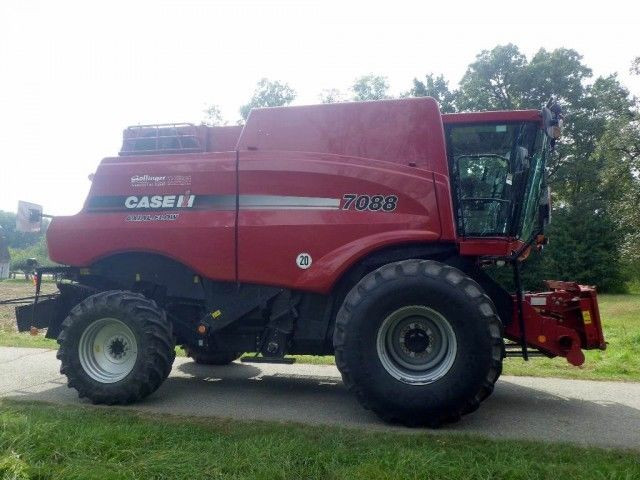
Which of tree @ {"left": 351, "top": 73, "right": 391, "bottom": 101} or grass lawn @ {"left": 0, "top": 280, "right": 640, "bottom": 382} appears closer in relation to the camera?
grass lawn @ {"left": 0, "top": 280, "right": 640, "bottom": 382}

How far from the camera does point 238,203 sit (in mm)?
6188

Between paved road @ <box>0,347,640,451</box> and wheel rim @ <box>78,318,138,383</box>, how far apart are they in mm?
375

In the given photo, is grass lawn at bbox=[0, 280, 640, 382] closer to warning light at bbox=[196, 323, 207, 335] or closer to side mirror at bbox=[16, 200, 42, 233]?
side mirror at bbox=[16, 200, 42, 233]

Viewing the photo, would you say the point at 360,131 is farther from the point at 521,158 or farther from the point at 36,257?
the point at 36,257

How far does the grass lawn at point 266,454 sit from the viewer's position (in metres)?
3.91

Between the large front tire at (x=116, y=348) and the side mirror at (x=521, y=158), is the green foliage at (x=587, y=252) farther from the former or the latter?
the large front tire at (x=116, y=348)

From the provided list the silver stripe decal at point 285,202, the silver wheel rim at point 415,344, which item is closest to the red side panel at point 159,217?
the silver stripe decal at point 285,202

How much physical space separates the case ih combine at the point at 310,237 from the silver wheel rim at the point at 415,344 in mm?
14

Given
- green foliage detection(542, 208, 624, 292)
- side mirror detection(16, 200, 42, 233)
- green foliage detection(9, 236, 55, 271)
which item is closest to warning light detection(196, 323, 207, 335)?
green foliage detection(9, 236, 55, 271)

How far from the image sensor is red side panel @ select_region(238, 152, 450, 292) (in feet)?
18.9

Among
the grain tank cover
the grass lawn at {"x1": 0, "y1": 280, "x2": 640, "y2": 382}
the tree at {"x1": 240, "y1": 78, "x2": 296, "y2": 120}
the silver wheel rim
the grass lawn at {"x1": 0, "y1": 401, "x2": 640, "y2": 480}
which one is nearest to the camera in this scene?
the grass lawn at {"x1": 0, "y1": 401, "x2": 640, "y2": 480}

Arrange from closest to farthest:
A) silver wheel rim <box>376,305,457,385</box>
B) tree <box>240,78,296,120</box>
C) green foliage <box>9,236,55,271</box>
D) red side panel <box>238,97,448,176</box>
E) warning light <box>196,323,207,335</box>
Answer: silver wheel rim <box>376,305,457,385</box>
red side panel <box>238,97,448,176</box>
warning light <box>196,323,207,335</box>
green foliage <box>9,236,55,271</box>
tree <box>240,78,296,120</box>

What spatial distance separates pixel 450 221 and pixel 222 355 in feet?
13.4

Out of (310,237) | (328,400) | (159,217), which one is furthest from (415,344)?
(159,217)
